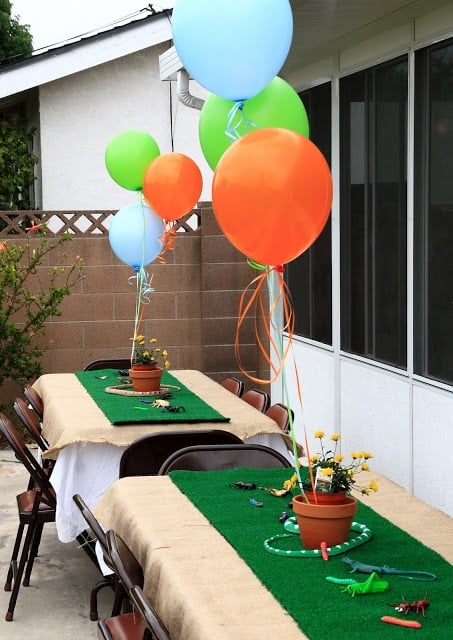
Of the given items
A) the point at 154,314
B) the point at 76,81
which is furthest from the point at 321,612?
the point at 76,81

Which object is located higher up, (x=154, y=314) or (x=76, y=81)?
(x=76, y=81)

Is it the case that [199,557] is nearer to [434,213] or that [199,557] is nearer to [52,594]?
[52,594]

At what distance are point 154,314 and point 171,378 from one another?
2.03 metres

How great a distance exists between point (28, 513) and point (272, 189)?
2560mm

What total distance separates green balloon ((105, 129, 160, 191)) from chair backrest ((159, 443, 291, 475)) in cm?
248

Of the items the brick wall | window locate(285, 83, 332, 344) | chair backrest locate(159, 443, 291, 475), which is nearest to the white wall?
the brick wall

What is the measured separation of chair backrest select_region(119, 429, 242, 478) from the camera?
4355 millimetres

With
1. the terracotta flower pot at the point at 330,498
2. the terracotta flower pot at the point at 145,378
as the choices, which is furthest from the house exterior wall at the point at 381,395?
the terracotta flower pot at the point at 330,498

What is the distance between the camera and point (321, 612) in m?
2.48

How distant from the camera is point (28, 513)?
4824 millimetres

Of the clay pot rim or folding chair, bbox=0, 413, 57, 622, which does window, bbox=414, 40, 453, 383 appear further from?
the clay pot rim

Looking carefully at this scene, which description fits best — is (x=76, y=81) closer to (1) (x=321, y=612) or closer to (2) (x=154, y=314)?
(2) (x=154, y=314)

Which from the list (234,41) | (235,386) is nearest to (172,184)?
(235,386)

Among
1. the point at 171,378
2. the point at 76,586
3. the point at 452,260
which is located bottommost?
the point at 76,586
